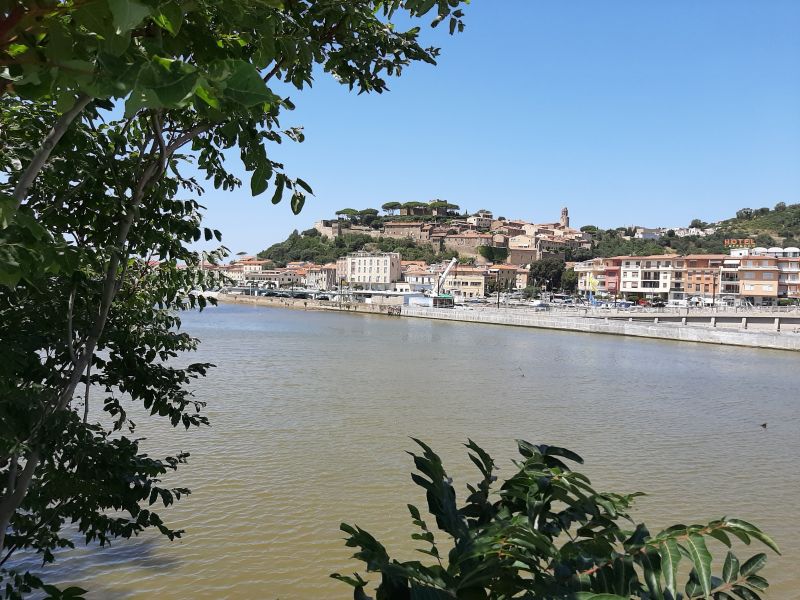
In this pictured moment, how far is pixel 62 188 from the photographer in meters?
2.56

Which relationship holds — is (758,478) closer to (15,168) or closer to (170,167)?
(170,167)

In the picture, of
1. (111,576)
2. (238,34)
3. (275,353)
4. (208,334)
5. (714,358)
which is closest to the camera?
(238,34)

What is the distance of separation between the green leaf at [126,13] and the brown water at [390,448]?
5144 mm

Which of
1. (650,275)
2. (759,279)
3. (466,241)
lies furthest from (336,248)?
(759,279)

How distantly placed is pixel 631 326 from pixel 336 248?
8500 cm

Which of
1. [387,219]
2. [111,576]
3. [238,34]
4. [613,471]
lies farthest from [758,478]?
[387,219]

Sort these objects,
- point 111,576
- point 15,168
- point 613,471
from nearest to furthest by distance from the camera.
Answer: point 15,168
point 111,576
point 613,471

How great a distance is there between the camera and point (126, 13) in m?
0.73

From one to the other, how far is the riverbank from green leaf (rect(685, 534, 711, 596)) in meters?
31.9

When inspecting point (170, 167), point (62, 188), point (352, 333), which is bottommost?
point (352, 333)

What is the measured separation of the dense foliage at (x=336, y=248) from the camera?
109 m

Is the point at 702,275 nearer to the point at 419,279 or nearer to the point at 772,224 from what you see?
the point at 419,279

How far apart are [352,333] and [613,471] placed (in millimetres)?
26455

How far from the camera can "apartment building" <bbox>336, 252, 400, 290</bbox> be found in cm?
8675
